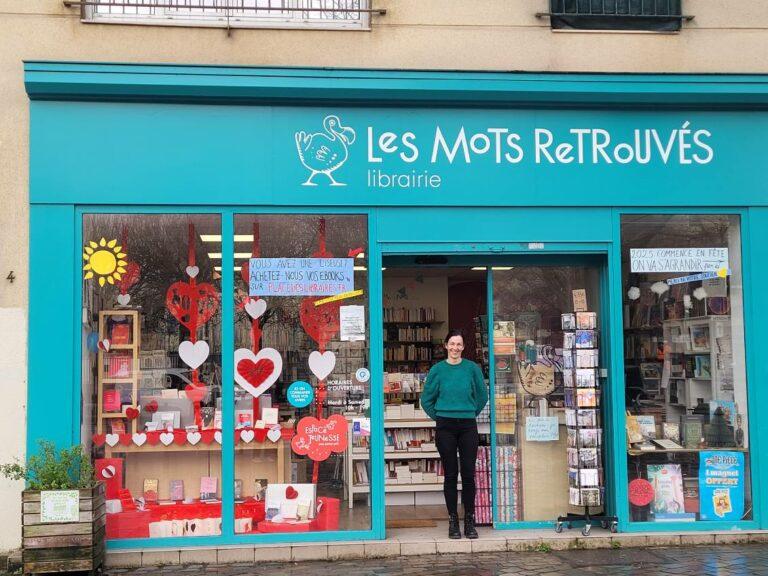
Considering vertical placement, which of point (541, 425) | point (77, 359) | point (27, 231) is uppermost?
point (27, 231)

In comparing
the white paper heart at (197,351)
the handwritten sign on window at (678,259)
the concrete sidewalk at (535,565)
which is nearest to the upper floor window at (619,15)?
the handwritten sign on window at (678,259)

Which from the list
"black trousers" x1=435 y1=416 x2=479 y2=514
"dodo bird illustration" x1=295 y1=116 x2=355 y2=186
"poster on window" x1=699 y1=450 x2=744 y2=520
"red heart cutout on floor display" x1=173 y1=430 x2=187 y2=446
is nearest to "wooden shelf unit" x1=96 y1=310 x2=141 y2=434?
"red heart cutout on floor display" x1=173 y1=430 x2=187 y2=446

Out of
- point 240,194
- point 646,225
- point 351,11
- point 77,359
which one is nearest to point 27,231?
point 77,359

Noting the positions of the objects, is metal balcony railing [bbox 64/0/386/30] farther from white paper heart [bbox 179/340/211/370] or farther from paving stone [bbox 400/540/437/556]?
paving stone [bbox 400/540/437/556]

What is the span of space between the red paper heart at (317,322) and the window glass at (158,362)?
2.60 ft

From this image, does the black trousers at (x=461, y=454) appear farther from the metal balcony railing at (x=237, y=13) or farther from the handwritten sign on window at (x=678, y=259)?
the metal balcony railing at (x=237, y=13)

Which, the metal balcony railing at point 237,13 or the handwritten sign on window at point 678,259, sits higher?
the metal balcony railing at point 237,13

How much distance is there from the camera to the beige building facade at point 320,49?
7.78 meters

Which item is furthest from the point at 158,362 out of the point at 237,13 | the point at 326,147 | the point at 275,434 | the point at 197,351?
the point at 237,13

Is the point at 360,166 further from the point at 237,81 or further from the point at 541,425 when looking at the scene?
the point at 541,425

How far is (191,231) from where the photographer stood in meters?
8.14

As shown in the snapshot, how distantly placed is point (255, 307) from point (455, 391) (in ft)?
6.63

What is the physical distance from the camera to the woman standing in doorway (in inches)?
322

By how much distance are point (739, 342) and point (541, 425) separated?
2.10m
